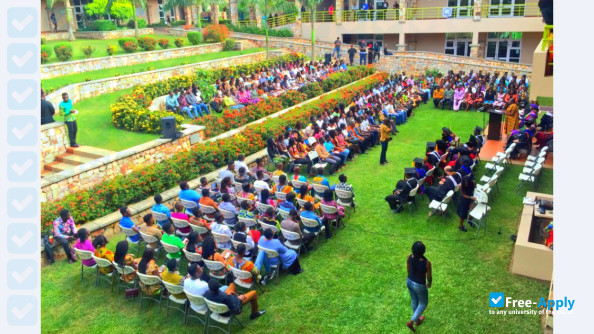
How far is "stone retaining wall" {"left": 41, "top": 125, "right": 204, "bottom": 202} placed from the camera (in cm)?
1071

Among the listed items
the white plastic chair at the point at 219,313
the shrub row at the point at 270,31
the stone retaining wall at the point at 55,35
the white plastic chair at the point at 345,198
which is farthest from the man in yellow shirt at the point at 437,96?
the stone retaining wall at the point at 55,35

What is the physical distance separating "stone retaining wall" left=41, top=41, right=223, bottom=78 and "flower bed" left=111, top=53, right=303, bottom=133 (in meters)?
4.88

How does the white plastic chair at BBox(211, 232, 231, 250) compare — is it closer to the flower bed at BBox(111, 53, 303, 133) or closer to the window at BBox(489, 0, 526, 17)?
the flower bed at BBox(111, 53, 303, 133)

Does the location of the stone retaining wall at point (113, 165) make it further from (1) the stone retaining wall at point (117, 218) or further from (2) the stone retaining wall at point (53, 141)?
(2) the stone retaining wall at point (53, 141)

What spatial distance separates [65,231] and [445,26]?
28.1 metres

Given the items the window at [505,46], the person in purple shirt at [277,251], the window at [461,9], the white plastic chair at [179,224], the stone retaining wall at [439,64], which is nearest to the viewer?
the person in purple shirt at [277,251]

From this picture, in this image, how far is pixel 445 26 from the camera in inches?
1187

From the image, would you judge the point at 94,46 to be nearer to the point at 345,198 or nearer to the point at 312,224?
the point at 345,198

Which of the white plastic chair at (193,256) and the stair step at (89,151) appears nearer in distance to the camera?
the white plastic chair at (193,256)

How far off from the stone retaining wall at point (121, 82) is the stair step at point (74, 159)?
4.17m

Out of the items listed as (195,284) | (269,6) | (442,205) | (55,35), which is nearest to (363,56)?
(269,6)

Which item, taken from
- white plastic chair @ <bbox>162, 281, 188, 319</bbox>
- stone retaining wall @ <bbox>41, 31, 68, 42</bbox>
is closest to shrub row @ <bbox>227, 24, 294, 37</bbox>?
stone retaining wall @ <bbox>41, 31, 68, 42</bbox>

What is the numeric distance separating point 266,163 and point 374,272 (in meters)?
6.87

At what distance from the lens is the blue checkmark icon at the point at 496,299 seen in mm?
7035
